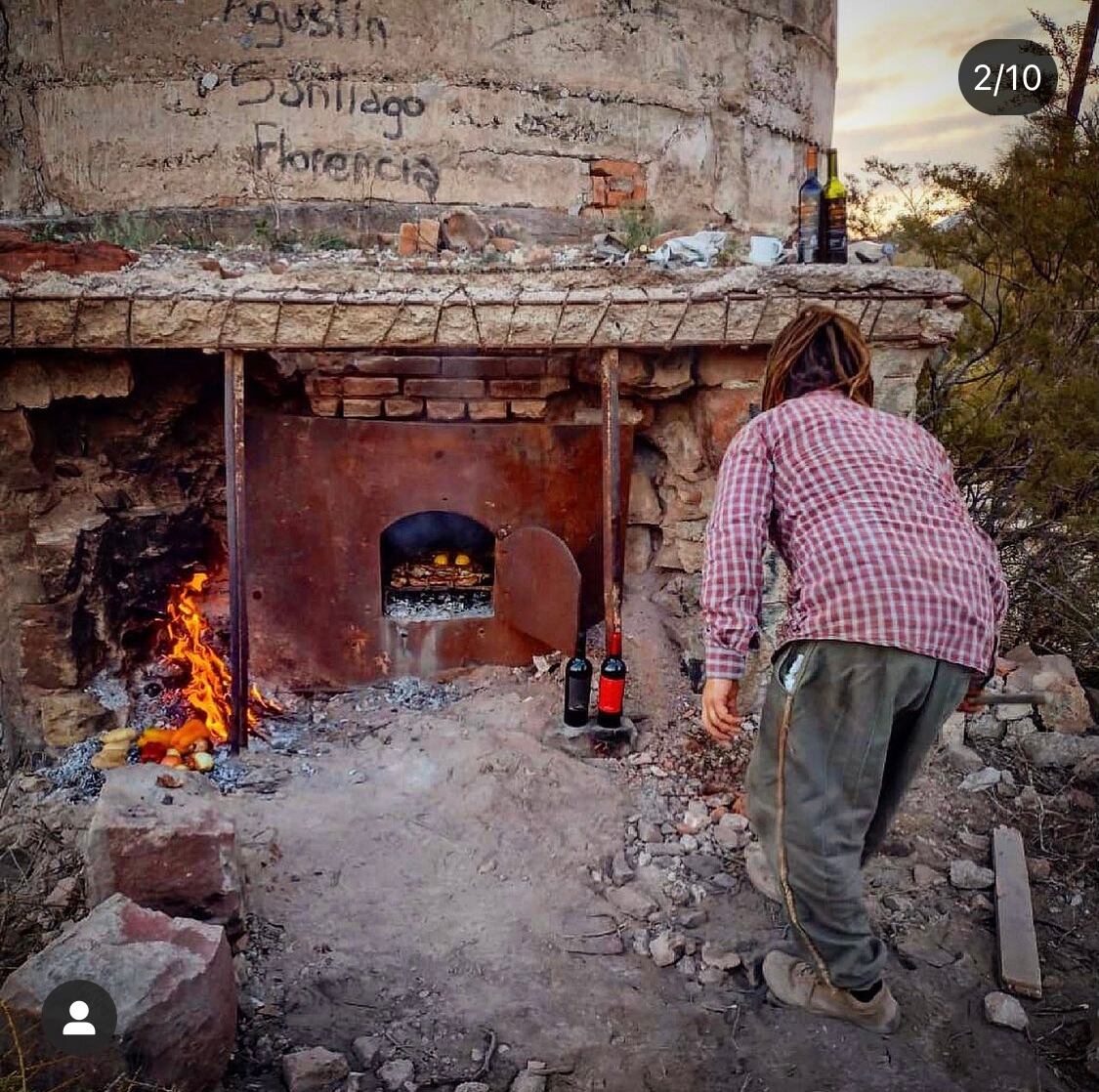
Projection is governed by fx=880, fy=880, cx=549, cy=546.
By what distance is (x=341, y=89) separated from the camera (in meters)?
5.84

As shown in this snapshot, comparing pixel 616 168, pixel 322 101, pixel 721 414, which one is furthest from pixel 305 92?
pixel 721 414

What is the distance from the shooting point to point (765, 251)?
13.9 ft

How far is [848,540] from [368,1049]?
192cm

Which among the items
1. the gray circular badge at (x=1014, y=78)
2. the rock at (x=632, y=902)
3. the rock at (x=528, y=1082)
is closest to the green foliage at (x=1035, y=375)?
the gray circular badge at (x=1014, y=78)

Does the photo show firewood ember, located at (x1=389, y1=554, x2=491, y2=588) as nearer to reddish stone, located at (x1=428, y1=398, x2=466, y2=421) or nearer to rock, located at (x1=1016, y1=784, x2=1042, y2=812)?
reddish stone, located at (x1=428, y1=398, x2=466, y2=421)

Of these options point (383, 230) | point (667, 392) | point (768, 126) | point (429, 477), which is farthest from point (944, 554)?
point (768, 126)

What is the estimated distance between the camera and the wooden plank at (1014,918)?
108 inches

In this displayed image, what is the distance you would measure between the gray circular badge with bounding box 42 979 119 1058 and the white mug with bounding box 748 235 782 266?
377 centimetres

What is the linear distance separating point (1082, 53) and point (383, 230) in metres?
5.11

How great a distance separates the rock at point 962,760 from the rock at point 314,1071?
9.64ft

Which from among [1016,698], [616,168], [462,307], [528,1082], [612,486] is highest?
[616,168]

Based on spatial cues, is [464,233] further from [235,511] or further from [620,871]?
[620,871]

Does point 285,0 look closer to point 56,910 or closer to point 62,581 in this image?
point 62,581

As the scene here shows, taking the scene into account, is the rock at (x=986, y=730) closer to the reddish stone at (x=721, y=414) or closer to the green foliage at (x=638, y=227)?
the reddish stone at (x=721, y=414)
